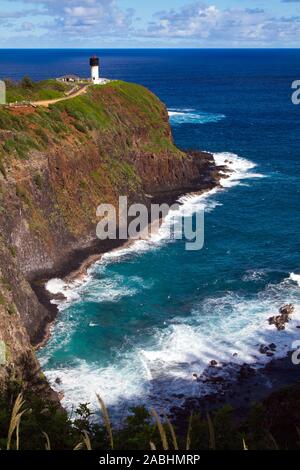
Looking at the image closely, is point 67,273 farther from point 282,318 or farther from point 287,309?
point 287,309

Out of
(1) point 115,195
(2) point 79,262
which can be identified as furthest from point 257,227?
(2) point 79,262

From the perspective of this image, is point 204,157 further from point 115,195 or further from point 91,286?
point 91,286

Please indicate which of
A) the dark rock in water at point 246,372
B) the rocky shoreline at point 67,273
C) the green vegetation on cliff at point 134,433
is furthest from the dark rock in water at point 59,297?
the green vegetation on cliff at point 134,433

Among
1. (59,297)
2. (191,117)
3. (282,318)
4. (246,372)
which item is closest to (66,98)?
(59,297)

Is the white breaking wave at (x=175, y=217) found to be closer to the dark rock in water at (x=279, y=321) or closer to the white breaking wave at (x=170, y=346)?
the white breaking wave at (x=170, y=346)

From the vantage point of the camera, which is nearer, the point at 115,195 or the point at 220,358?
the point at 220,358

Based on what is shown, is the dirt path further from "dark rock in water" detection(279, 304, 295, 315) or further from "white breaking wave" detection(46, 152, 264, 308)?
"dark rock in water" detection(279, 304, 295, 315)
